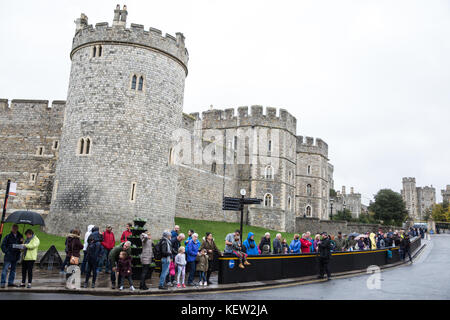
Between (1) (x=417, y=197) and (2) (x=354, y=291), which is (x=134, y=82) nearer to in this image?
(2) (x=354, y=291)

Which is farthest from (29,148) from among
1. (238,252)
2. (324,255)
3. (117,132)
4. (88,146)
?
(324,255)

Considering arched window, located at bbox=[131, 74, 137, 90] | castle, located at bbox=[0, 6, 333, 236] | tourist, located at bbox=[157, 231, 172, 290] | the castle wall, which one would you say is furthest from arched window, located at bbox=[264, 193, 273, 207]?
tourist, located at bbox=[157, 231, 172, 290]

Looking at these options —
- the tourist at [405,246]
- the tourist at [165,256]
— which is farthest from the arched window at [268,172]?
the tourist at [165,256]

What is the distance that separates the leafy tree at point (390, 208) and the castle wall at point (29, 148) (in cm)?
5072

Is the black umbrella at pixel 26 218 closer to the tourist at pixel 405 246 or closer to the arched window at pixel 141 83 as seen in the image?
the arched window at pixel 141 83

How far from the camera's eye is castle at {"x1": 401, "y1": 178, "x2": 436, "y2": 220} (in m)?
126

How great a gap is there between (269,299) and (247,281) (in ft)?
8.28

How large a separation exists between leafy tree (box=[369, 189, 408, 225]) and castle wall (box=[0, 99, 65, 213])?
50.7 metres

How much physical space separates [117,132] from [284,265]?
11.3 m

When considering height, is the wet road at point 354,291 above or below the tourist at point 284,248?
below

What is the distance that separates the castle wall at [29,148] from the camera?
2489 cm

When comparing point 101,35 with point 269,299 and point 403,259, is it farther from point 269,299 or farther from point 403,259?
point 403,259

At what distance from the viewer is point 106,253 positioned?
1238cm
